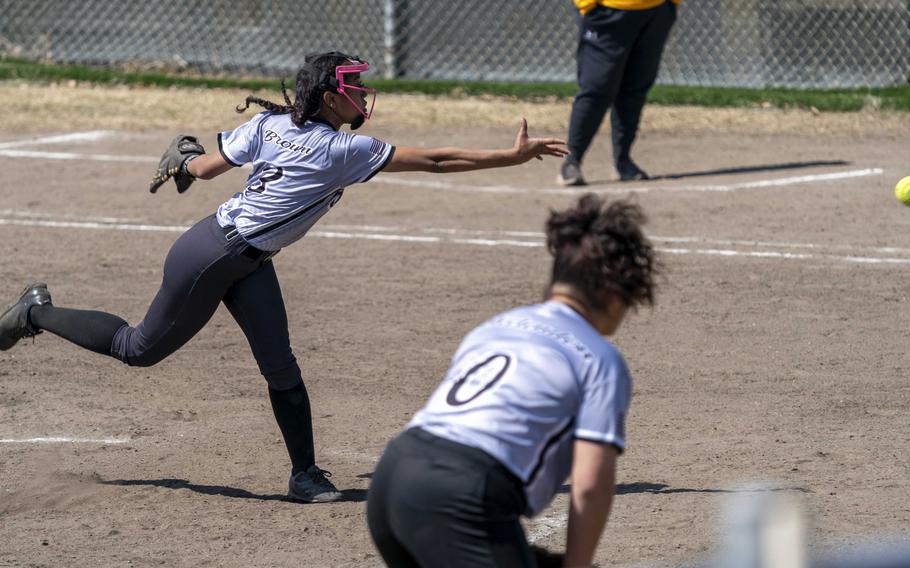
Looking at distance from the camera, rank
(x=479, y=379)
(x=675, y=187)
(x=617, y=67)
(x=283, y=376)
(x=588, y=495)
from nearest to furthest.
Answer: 1. (x=588, y=495)
2. (x=479, y=379)
3. (x=283, y=376)
4. (x=617, y=67)
5. (x=675, y=187)

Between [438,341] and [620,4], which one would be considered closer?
[438,341]

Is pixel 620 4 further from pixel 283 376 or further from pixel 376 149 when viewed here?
pixel 283 376

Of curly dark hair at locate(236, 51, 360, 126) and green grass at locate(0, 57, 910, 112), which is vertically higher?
curly dark hair at locate(236, 51, 360, 126)

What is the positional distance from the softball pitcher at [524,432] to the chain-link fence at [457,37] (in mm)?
11109

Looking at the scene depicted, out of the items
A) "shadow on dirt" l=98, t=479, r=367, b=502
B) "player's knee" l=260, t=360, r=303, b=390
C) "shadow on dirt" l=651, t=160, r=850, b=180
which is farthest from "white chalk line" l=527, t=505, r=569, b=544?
"shadow on dirt" l=651, t=160, r=850, b=180

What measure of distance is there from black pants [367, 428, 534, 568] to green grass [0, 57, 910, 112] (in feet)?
34.9

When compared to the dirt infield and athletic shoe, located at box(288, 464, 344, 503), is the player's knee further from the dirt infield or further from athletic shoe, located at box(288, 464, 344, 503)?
the dirt infield

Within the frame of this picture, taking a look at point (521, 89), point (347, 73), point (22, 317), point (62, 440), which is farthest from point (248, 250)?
point (521, 89)

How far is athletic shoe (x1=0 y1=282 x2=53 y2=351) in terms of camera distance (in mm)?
5891

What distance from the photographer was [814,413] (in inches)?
249

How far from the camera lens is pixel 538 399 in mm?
2979

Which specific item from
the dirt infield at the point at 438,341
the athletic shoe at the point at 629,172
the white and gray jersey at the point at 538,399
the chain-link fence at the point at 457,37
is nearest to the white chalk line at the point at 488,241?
the dirt infield at the point at 438,341

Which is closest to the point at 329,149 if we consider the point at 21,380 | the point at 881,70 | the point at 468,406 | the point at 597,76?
the point at 468,406

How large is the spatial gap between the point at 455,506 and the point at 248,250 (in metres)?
2.47
